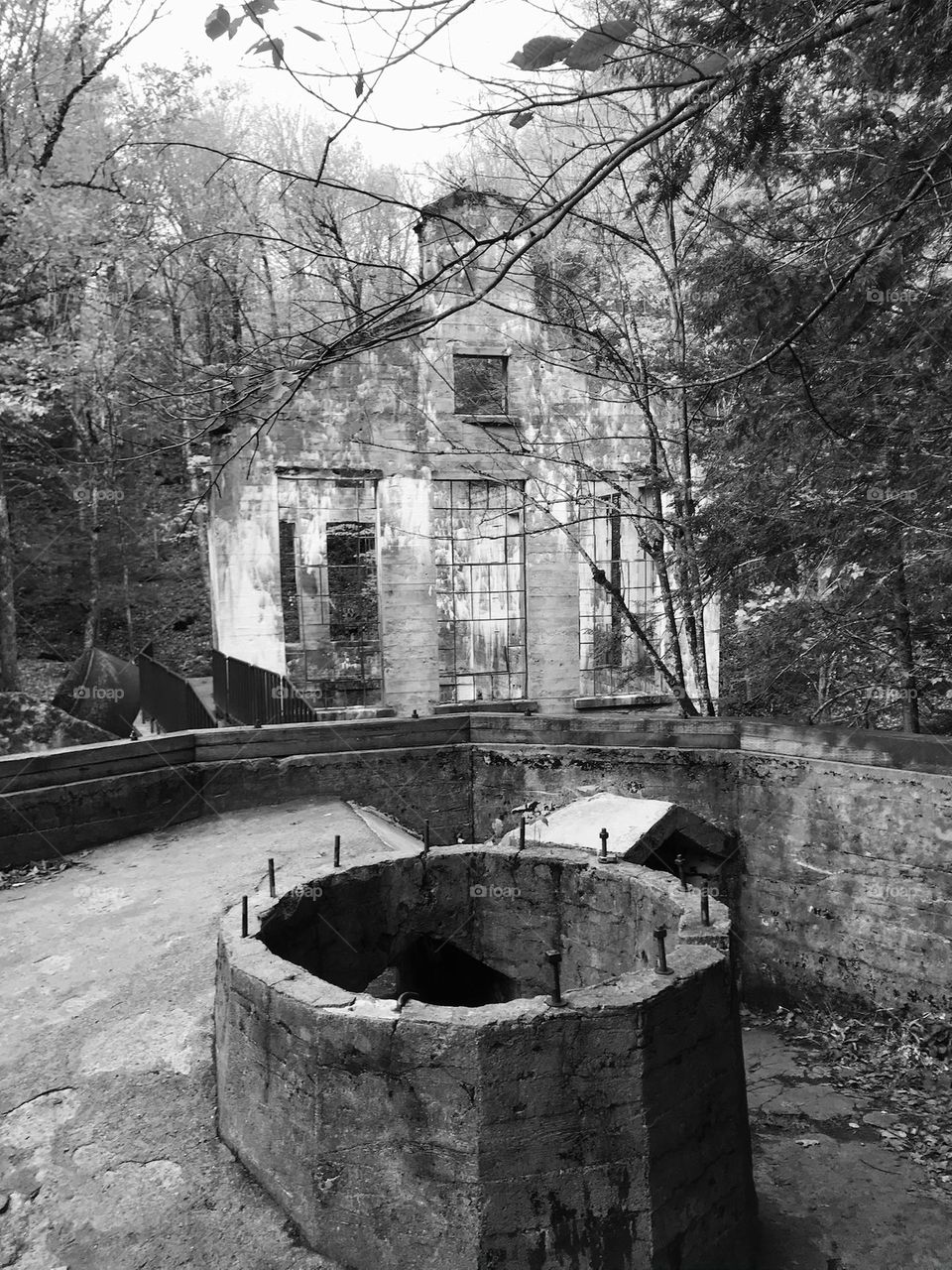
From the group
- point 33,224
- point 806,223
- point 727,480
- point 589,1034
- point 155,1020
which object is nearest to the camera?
point 589,1034

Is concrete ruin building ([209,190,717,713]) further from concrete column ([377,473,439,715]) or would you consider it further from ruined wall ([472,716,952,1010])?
ruined wall ([472,716,952,1010])

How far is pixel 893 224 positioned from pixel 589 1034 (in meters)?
3.65

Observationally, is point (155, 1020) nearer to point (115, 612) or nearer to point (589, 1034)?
point (589, 1034)

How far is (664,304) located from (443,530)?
4.34 metres

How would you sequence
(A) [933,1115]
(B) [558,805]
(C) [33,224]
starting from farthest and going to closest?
(C) [33,224] < (B) [558,805] < (A) [933,1115]

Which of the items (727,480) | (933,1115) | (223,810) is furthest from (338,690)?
(933,1115)

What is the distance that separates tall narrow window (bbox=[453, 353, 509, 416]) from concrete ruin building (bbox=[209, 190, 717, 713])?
43 mm

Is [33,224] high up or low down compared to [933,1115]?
up

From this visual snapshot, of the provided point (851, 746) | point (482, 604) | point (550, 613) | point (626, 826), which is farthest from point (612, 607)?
point (626, 826)

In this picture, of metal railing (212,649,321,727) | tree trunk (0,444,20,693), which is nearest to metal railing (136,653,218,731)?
metal railing (212,649,321,727)

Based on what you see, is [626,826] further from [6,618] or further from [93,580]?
[93,580]

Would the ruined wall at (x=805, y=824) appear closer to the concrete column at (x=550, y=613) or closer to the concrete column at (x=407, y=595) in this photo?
the concrete column at (x=407, y=595)

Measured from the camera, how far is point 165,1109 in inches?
177

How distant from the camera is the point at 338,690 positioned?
12.8 metres
